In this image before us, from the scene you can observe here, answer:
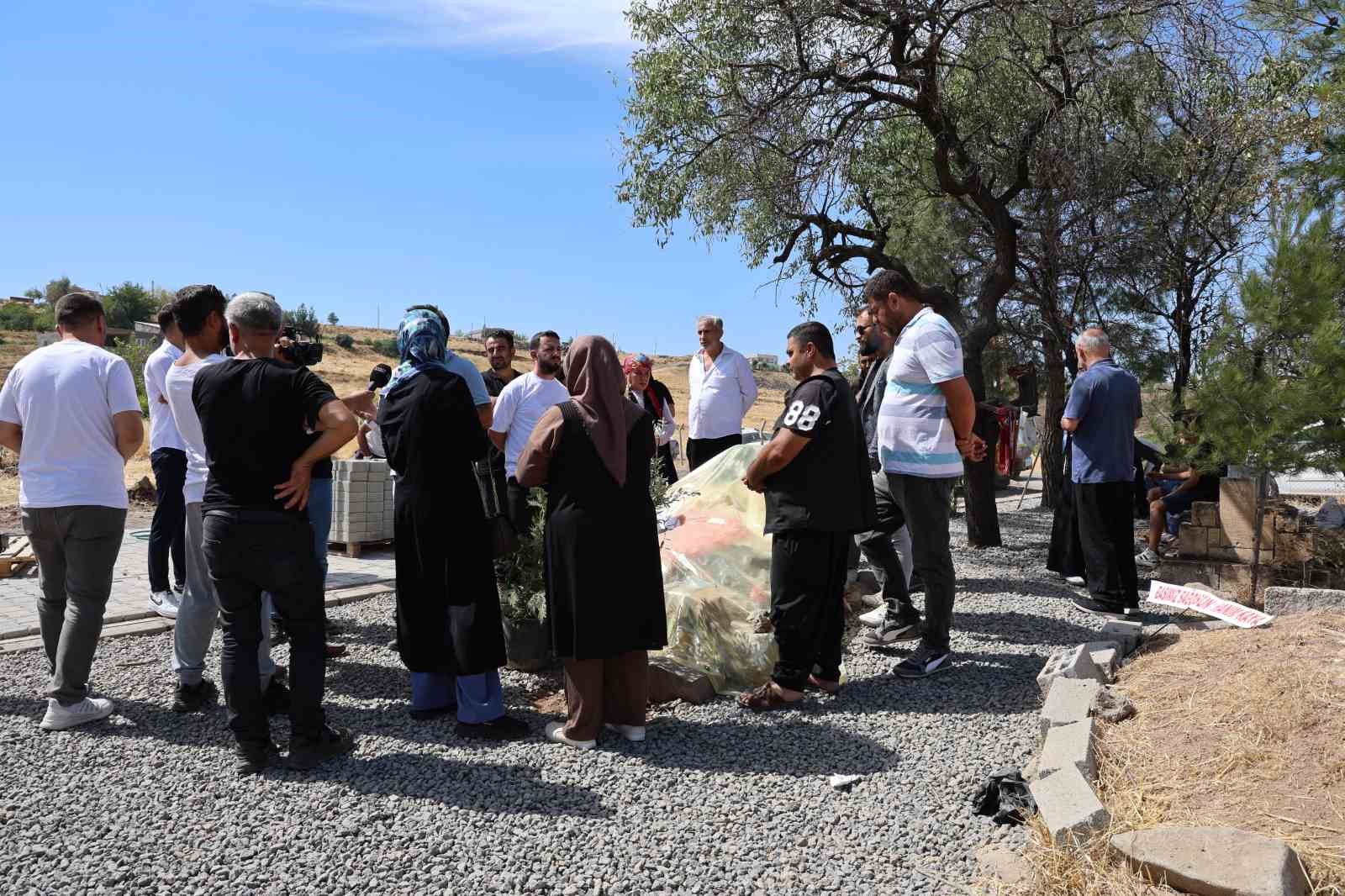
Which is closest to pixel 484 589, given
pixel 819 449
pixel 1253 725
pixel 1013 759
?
pixel 819 449

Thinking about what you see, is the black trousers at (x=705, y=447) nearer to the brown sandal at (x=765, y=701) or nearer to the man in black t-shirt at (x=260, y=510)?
the brown sandal at (x=765, y=701)

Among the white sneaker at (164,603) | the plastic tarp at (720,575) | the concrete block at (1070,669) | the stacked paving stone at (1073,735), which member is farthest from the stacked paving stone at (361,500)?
the stacked paving stone at (1073,735)

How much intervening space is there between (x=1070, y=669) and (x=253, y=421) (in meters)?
3.77

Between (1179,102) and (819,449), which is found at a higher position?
(1179,102)

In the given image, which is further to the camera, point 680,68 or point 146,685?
point 680,68

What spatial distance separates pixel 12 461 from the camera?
18516mm

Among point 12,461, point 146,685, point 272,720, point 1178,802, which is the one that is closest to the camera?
point 1178,802

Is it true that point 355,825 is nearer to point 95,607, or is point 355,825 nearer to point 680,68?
point 95,607

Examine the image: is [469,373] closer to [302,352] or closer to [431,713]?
[302,352]

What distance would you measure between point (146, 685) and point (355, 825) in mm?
2390

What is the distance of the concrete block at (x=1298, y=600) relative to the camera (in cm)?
582

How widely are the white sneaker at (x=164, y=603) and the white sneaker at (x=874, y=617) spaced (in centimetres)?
447

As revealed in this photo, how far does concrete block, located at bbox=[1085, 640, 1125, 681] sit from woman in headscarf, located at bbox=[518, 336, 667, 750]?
7.29 ft

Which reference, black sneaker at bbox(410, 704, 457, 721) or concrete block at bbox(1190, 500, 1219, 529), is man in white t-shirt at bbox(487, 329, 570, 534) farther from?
concrete block at bbox(1190, 500, 1219, 529)
